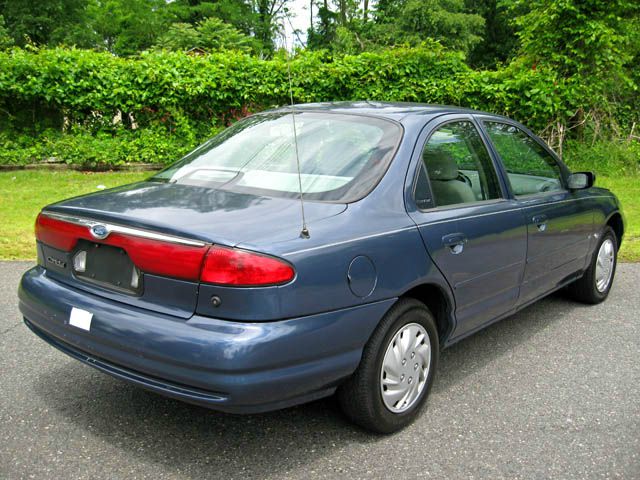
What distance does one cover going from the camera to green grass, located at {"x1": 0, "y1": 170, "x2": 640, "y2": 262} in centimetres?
695

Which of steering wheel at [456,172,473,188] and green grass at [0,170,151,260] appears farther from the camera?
green grass at [0,170,151,260]

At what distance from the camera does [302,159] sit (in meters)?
3.33

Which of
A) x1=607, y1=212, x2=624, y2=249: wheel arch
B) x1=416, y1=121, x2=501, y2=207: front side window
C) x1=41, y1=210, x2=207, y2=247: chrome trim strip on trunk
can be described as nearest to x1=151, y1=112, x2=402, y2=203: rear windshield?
x1=416, y1=121, x2=501, y2=207: front side window

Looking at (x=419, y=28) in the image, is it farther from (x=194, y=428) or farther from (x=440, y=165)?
(x=194, y=428)

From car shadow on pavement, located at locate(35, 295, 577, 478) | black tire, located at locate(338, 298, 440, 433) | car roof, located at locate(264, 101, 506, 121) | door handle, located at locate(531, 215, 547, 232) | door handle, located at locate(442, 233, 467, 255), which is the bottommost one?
car shadow on pavement, located at locate(35, 295, 577, 478)

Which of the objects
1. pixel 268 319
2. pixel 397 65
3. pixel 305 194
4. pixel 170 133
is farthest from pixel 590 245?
pixel 170 133

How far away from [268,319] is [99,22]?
38.2m

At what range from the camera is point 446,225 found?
10.9 ft

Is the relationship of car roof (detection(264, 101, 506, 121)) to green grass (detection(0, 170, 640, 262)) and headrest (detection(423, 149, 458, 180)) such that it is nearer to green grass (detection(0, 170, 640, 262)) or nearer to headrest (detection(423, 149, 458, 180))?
headrest (detection(423, 149, 458, 180))

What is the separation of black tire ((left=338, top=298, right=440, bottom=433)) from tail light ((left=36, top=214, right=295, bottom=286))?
2.04ft

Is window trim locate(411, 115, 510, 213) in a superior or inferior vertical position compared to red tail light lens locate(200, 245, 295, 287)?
superior

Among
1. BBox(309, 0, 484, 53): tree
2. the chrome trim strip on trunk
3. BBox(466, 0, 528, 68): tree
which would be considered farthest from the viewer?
BBox(466, 0, 528, 68): tree

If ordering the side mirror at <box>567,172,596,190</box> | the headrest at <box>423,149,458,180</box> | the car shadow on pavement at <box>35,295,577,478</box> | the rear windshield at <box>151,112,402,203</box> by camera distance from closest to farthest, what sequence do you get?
the car shadow on pavement at <box>35,295,577,478</box> → the rear windshield at <box>151,112,402,203</box> → the headrest at <box>423,149,458,180</box> → the side mirror at <box>567,172,596,190</box>

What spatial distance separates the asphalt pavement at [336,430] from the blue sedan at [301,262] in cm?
26
